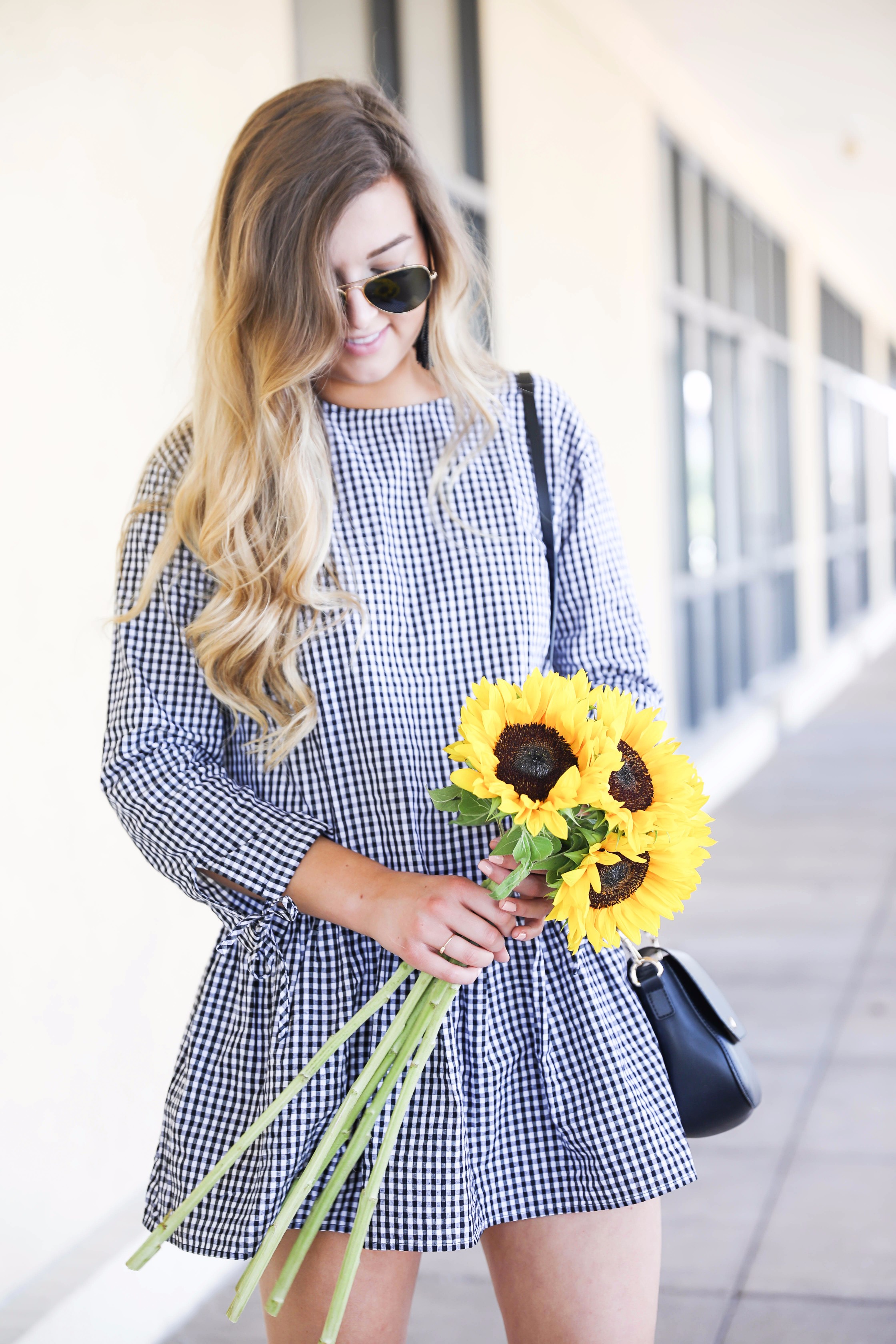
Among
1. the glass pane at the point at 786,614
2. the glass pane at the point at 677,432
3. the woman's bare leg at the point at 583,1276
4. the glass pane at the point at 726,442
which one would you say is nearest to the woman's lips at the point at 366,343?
the woman's bare leg at the point at 583,1276

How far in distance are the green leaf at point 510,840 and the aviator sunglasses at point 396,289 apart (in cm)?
65

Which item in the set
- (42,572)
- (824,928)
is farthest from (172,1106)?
(824,928)

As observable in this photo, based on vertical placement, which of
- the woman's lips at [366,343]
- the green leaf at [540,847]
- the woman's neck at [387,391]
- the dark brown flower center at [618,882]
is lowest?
the dark brown flower center at [618,882]

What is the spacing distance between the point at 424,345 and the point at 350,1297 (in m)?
1.11

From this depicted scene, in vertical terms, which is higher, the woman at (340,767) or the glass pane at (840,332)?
the glass pane at (840,332)

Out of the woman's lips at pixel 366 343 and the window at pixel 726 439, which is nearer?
the woman's lips at pixel 366 343

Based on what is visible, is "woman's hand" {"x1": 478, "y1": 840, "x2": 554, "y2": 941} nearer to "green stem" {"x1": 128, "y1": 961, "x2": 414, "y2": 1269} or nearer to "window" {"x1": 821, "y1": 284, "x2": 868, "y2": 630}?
"green stem" {"x1": 128, "y1": 961, "x2": 414, "y2": 1269}

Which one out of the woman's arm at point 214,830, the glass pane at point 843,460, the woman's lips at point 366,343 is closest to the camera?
the woman's arm at point 214,830

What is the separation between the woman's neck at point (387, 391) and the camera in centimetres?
162

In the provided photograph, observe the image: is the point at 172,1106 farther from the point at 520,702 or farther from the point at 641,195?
the point at 641,195

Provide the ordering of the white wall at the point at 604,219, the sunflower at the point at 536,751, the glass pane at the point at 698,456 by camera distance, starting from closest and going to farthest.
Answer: the sunflower at the point at 536,751, the white wall at the point at 604,219, the glass pane at the point at 698,456

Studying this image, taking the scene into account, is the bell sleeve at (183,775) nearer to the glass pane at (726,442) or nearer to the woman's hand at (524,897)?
the woman's hand at (524,897)

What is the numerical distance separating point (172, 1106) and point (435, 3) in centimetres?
454

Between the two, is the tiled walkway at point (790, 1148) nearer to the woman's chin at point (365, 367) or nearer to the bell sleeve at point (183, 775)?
the bell sleeve at point (183, 775)
